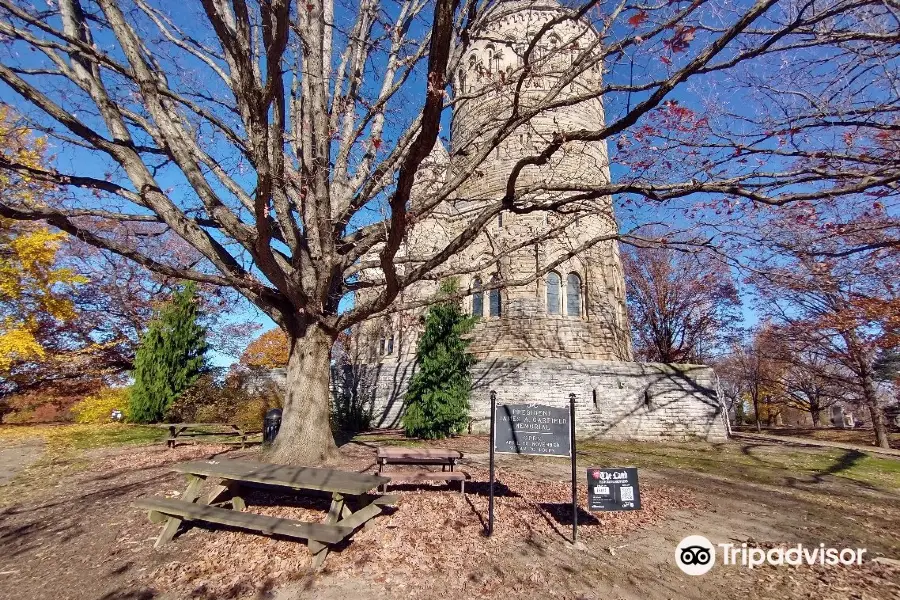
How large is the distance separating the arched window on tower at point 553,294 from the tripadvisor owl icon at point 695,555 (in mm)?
11932

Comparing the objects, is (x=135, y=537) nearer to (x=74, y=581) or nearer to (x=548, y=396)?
(x=74, y=581)

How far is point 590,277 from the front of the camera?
665 inches

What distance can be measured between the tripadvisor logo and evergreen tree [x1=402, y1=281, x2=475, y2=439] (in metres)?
8.12

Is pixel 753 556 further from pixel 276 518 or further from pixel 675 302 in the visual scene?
pixel 675 302

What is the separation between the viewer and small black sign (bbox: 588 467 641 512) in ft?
15.3

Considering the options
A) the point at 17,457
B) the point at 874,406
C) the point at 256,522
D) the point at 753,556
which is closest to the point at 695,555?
the point at 753,556

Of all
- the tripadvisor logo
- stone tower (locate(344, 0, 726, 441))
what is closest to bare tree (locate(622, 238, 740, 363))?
stone tower (locate(344, 0, 726, 441))

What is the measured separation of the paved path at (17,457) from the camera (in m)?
7.49

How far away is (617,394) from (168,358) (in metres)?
16.2

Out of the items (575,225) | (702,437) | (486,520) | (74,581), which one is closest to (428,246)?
(575,225)

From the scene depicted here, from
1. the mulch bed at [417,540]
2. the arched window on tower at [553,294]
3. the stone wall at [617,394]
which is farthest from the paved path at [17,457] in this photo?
the arched window on tower at [553,294]

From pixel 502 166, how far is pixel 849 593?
16.7 m

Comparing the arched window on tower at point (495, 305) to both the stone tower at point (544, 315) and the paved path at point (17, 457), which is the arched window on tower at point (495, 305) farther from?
the paved path at point (17, 457)

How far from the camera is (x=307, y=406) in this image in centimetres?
710
